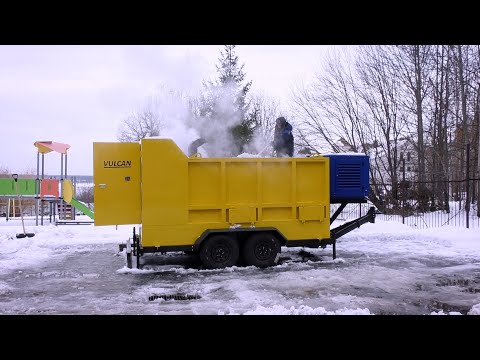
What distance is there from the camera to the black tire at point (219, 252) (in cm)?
923

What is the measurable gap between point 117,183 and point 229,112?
10916 mm

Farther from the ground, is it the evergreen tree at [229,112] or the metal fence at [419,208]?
the evergreen tree at [229,112]

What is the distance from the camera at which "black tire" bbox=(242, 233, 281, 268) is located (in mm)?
9438

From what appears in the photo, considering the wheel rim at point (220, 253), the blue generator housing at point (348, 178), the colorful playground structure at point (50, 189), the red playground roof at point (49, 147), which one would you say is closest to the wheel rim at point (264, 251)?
the wheel rim at point (220, 253)

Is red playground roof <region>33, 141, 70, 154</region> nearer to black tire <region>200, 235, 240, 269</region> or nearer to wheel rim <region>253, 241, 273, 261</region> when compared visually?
black tire <region>200, 235, 240, 269</region>

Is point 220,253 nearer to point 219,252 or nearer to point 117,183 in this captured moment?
point 219,252

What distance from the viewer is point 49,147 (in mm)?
17438

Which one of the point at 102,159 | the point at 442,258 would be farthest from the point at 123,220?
the point at 442,258

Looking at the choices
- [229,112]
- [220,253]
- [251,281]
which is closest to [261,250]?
[220,253]

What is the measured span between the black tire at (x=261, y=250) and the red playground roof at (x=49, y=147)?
11574 mm

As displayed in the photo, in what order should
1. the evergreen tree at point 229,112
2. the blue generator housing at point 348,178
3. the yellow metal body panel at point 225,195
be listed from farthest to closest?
1. the evergreen tree at point 229,112
2. the blue generator housing at point 348,178
3. the yellow metal body panel at point 225,195

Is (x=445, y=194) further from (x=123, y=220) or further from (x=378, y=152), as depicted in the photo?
(x=123, y=220)

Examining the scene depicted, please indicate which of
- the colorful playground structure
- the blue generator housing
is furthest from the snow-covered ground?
the colorful playground structure

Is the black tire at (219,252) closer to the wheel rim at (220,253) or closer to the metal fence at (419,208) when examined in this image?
the wheel rim at (220,253)
